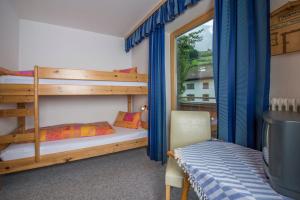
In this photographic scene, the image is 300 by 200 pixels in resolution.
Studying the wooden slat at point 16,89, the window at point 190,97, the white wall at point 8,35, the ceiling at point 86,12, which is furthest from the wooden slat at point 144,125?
the white wall at point 8,35

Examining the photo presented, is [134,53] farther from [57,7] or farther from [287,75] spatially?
[287,75]

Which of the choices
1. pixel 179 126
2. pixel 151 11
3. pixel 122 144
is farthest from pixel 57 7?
pixel 179 126

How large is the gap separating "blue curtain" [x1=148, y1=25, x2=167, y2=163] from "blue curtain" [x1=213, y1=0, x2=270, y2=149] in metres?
0.99

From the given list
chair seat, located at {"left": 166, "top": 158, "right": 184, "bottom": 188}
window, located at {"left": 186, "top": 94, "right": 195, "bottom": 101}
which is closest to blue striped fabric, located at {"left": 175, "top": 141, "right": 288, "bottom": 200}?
chair seat, located at {"left": 166, "top": 158, "right": 184, "bottom": 188}

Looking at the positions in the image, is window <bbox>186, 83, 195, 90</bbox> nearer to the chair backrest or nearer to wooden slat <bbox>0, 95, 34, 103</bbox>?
the chair backrest

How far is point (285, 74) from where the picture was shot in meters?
1.17

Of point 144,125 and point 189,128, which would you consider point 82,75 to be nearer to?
point 144,125

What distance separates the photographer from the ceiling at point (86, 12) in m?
2.26

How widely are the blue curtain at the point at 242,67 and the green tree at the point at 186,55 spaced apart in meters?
0.78

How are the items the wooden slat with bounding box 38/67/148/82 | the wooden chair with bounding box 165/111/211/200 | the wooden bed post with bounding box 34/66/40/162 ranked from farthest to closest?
1. the wooden slat with bounding box 38/67/148/82
2. the wooden bed post with bounding box 34/66/40/162
3. the wooden chair with bounding box 165/111/211/200

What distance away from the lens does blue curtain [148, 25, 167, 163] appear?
94.5 inches

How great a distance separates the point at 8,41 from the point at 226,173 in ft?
10.4

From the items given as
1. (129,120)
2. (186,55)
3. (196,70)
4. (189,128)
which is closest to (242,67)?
(189,128)

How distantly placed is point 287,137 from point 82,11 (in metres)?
2.96
